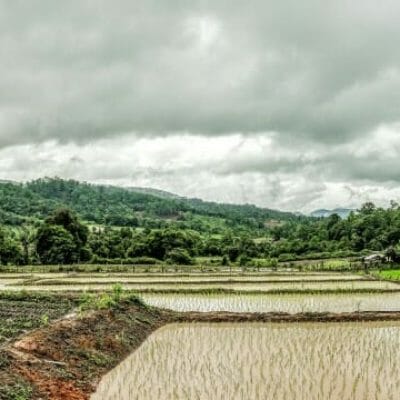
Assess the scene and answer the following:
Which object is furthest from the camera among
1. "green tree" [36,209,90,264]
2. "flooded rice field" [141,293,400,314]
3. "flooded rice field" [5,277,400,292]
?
"green tree" [36,209,90,264]

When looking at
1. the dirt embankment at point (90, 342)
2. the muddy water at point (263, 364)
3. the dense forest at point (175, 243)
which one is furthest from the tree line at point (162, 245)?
the muddy water at point (263, 364)

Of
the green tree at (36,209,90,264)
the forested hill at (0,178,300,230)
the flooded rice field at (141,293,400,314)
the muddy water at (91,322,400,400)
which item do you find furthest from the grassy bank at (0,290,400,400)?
the forested hill at (0,178,300,230)

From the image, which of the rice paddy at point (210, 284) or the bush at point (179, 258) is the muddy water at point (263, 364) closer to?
the rice paddy at point (210, 284)

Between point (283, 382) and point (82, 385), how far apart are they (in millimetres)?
3880

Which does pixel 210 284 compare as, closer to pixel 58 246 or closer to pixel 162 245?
pixel 162 245

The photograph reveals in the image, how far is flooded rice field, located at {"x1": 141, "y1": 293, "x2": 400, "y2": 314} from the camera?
20.0m

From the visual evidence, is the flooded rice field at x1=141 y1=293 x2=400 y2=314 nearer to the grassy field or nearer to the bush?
the grassy field

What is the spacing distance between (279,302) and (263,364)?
967 cm

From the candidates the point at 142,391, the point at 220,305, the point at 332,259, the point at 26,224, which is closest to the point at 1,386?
the point at 142,391

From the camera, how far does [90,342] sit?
13.1 m

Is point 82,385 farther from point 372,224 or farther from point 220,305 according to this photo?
point 372,224

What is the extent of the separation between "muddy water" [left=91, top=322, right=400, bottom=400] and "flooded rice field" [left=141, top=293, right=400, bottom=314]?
2886 mm

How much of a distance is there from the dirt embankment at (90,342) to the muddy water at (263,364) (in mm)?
412

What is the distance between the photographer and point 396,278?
29.2m
